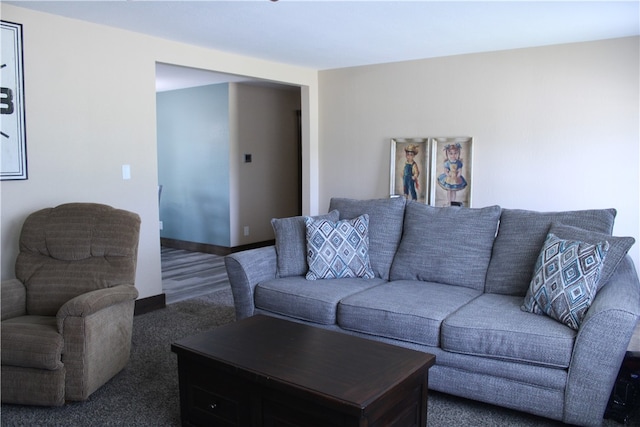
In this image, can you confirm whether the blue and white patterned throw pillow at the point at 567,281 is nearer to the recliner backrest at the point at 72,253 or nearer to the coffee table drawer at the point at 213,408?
the coffee table drawer at the point at 213,408

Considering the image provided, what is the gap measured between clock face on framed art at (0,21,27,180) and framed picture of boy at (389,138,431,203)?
3395 millimetres

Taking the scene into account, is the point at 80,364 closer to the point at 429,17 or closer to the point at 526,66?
the point at 429,17

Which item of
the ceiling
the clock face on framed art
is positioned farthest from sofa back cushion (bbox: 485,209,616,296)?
the clock face on framed art

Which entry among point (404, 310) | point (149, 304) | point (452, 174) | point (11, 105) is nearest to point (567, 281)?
point (404, 310)

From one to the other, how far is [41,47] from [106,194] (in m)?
1.12

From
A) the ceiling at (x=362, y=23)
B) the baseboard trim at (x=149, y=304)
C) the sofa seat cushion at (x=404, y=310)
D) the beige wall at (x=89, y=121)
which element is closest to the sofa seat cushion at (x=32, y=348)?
the beige wall at (x=89, y=121)

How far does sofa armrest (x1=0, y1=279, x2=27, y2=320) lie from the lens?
3.00m

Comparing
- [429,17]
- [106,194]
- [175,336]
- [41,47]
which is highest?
[429,17]

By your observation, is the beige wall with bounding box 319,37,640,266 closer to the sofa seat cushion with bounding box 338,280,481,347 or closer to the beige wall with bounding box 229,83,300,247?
the beige wall with bounding box 229,83,300,247

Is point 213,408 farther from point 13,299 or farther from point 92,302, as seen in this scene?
point 13,299

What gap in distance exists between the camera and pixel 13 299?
3.04 meters

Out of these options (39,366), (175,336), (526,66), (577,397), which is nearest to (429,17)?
(526,66)

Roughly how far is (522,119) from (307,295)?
2.75 metres

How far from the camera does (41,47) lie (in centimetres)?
362
